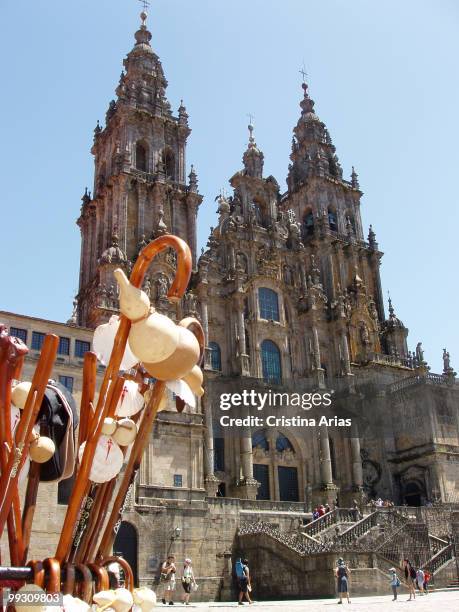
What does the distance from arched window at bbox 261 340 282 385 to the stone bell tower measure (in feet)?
26.6

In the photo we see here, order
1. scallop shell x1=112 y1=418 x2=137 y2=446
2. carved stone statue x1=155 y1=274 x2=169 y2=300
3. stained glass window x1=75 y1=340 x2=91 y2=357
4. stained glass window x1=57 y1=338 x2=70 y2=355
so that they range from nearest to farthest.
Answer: scallop shell x1=112 y1=418 x2=137 y2=446 → stained glass window x1=57 y1=338 x2=70 y2=355 → stained glass window x1=75 y1=340 x2=91 y2=357 → carved stone statue x1=155 y1=274 x2=169 y2=300

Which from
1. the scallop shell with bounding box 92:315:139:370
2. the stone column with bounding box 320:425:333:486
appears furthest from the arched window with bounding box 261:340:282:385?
the scallop shell with bounding box 92:315:139:370

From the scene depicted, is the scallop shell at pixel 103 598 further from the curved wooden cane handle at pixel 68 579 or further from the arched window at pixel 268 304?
the arched window at pixel 268 304

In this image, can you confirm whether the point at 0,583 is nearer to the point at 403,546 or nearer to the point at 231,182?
the point at 403,546

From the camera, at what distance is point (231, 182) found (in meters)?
49.0

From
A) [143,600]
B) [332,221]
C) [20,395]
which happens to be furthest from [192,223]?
[143,600]

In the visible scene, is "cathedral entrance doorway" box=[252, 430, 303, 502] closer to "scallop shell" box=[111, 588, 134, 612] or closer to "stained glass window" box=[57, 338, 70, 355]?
"stained glass window" box=[57, 338, 70, 355]

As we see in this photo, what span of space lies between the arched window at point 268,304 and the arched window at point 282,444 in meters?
8.15

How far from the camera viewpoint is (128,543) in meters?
28.6

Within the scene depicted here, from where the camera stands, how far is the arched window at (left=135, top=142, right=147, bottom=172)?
152 ft

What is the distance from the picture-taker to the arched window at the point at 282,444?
4063 cm

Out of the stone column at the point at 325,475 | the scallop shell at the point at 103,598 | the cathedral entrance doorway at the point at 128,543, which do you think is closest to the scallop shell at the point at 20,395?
the scallop shell at the point at 103,598

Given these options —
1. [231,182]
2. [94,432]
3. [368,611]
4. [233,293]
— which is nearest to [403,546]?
[368,611]

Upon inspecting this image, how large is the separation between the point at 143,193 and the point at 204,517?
74.4 feet
